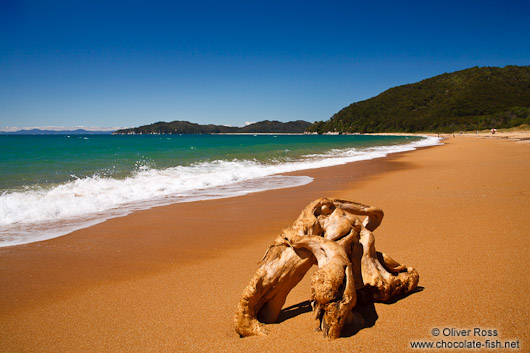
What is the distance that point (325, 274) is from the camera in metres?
2.24

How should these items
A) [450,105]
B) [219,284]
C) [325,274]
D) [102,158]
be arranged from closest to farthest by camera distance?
[325,274], [219,284], [102,158], [450,105]

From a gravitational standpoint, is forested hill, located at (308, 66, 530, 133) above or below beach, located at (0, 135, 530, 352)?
above

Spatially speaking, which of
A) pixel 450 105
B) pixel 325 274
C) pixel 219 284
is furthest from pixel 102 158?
pixel 450 105

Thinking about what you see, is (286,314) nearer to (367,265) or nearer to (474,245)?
(367,265)

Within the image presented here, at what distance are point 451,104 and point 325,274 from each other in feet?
443

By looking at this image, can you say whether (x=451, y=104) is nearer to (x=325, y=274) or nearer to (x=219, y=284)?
(x=219, y=284)

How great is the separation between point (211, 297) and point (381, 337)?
1.63 meters

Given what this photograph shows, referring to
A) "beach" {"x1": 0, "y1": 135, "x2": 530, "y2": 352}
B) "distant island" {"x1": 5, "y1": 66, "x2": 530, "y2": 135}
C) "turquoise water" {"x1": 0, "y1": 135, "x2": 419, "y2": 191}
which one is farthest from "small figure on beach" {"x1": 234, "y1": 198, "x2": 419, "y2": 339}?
"distant island" {"x1": 5, "y1": 66, "x2": 530, "y2": 135}

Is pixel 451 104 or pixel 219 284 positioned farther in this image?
pixel 451 104

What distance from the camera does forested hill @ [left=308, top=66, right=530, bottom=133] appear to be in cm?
9606

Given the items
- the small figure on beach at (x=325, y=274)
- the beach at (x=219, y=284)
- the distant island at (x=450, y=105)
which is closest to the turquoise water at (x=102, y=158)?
the beach at (x=219, y=284)

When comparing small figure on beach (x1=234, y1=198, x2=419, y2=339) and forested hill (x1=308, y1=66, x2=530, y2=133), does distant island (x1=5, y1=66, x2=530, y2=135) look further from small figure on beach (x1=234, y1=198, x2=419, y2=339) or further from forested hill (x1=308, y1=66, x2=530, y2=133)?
small figure on beach (x1=234, y1=198, x2=419, y2=339)

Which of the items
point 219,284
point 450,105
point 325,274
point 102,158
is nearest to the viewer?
point 325,274

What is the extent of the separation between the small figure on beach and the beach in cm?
14
